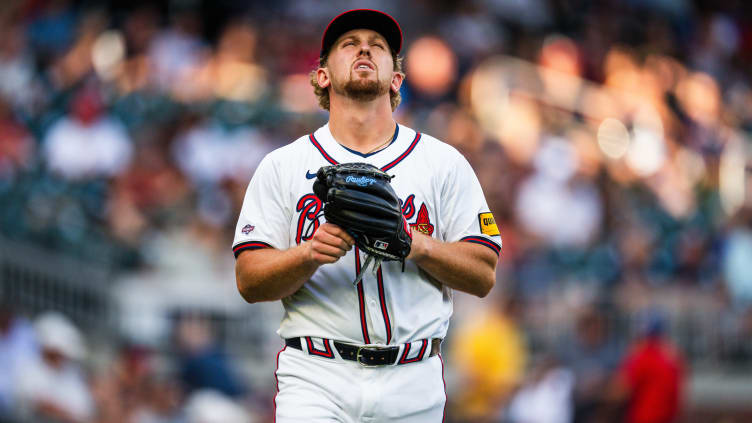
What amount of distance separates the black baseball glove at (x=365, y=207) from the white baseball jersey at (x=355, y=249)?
0.30 metres

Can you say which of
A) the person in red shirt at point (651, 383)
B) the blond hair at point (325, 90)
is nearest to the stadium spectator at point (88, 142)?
the person in red shirt at point (651, 383)

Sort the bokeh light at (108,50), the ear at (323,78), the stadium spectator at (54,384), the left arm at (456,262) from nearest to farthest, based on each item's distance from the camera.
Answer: the left arm at (456,262)
the ear at (323,78)
the stadium spectator at (54,384)
the bokeh light at (108,50)

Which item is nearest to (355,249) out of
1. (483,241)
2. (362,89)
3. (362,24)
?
(483,241)

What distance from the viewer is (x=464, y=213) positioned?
405 centimetres

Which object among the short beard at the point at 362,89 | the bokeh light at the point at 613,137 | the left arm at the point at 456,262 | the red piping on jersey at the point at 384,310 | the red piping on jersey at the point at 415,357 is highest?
the bokeh light at the point at 613,137

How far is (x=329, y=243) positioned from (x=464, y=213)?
0.65 meters

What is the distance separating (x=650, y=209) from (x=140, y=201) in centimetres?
613

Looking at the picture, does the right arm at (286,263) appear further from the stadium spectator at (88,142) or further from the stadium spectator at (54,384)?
the stadium spectator at (88,142)

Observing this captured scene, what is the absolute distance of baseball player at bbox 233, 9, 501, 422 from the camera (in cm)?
387

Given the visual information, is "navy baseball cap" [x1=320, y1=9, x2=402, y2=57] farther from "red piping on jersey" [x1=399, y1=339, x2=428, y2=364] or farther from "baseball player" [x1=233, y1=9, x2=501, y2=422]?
"red piping on jersey" [x1=399, y1=339, x2=428, y2=364]

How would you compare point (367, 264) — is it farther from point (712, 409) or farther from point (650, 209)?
point (650, 209)

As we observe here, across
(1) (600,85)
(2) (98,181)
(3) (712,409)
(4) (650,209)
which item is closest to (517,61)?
(1) (600,85)

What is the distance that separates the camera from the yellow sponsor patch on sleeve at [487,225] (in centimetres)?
405

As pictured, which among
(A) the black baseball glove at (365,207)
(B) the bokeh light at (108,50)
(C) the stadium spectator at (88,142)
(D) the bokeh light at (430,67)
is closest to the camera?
(A) the black baseball glove at (365,207)
